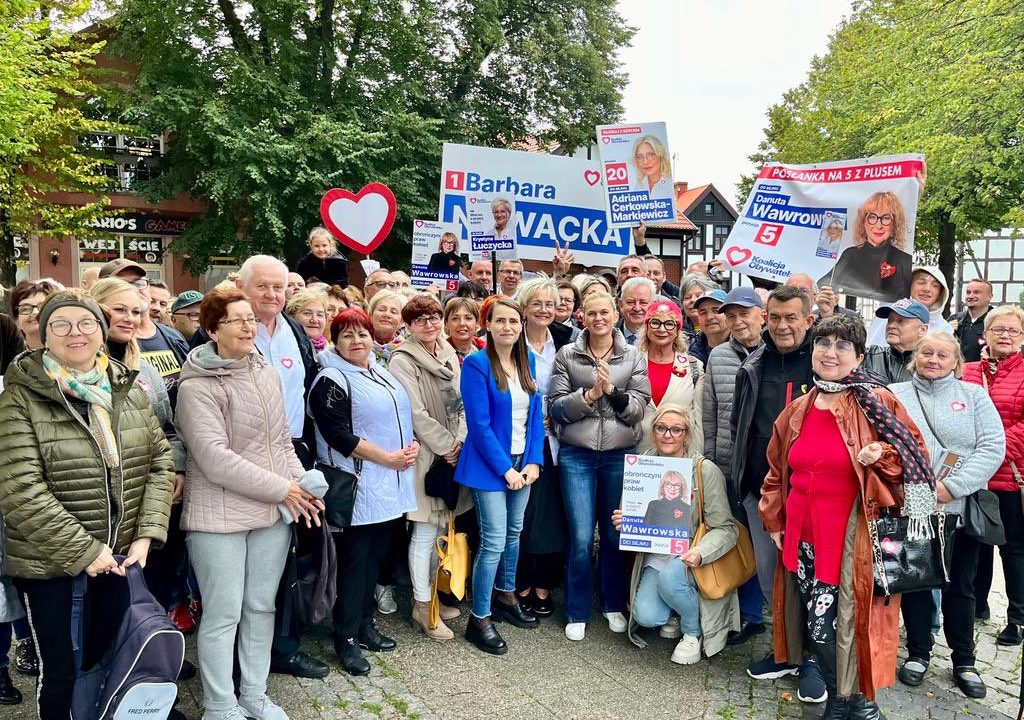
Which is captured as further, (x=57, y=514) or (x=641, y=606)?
(x=641, y=606)

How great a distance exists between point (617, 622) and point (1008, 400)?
2.81 metres

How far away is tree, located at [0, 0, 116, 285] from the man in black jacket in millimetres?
14121

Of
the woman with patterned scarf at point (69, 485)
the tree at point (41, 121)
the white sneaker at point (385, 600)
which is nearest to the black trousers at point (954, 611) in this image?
the white sneaker at point (385, 600)

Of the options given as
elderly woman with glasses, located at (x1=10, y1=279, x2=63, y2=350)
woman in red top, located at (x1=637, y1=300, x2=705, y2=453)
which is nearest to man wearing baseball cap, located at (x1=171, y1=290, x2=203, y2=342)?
elderly woman with glasses, located at (x1=10, y1=279, x2=63, y2=350)

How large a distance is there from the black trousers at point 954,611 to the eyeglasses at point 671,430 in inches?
61.0

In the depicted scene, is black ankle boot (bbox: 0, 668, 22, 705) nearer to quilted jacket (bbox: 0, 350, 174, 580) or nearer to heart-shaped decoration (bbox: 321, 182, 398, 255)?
quilted jacket (bbox: 0, 350, 174, 580)

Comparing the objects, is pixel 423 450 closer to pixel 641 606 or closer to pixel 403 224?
pixel 641 606

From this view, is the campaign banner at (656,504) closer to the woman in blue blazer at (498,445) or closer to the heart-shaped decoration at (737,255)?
the woman in blue blazer at (498,445)

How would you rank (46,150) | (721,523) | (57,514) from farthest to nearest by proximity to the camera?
(46,150) → (721,523) → (57,514)


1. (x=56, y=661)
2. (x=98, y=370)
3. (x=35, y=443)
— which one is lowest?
(x=56, y=661)

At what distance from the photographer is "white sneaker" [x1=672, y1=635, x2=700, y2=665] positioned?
4.45 meters

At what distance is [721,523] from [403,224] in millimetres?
18274

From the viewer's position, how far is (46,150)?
19109 mm

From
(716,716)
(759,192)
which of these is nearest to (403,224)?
(759,192)
